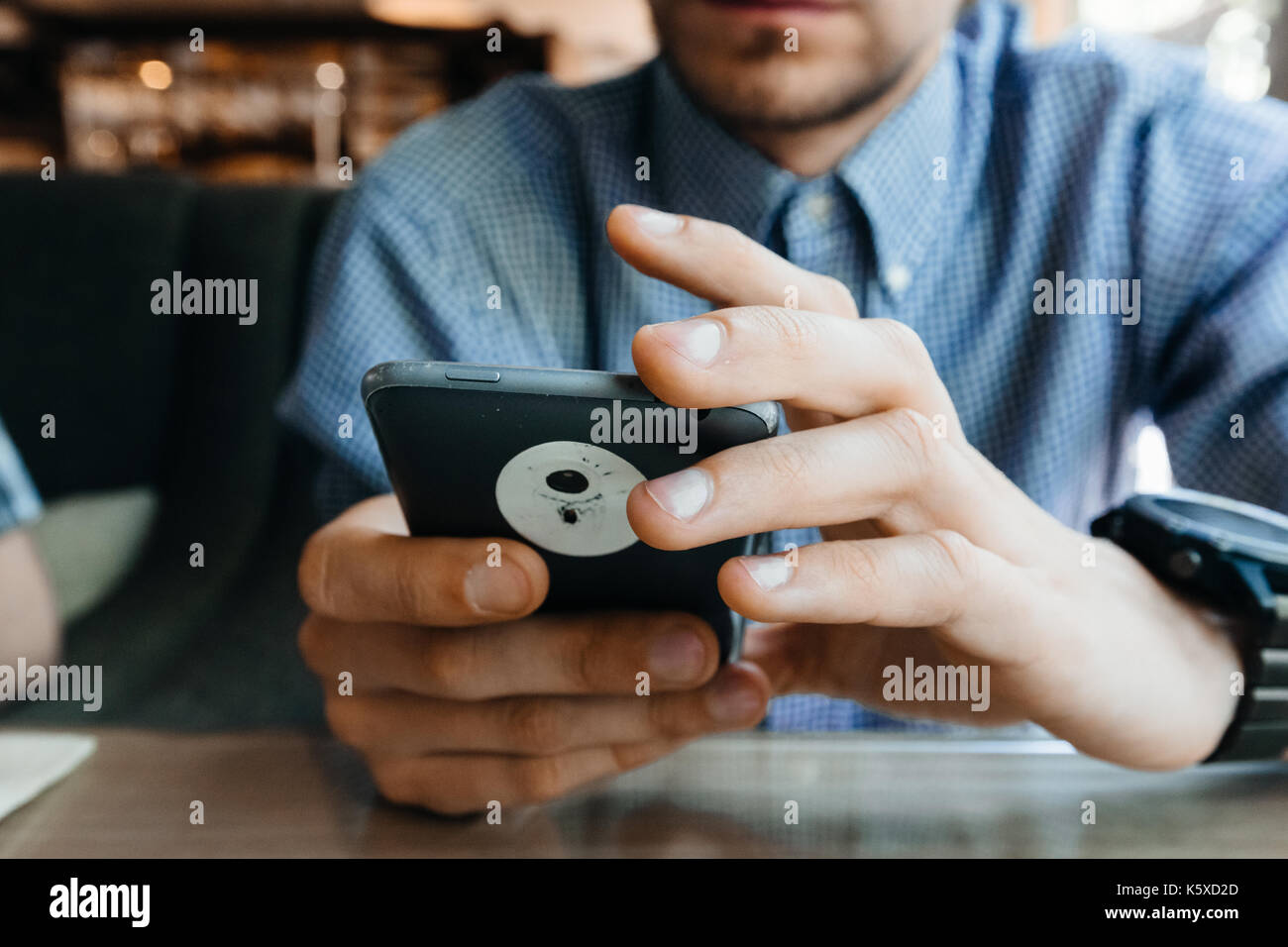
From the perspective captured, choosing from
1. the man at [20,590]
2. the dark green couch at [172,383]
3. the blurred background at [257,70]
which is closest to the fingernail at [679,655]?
the man at [20,590]

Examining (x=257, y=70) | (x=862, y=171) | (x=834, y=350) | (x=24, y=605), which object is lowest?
(x=24, y=605)

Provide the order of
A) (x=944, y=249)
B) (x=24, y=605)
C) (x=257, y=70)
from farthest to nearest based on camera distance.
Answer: (x=257, y=70) < (x=24, y=605) < (x=944, y=249)

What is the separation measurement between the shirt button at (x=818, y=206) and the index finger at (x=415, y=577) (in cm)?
35

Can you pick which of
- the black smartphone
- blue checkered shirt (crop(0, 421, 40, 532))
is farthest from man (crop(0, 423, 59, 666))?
the black smartphone

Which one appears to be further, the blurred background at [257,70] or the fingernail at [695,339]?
the blurred background at [257,70]

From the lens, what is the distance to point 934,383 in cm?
34

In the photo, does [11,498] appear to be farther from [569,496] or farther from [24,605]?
[569,496]

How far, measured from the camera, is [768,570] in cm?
30

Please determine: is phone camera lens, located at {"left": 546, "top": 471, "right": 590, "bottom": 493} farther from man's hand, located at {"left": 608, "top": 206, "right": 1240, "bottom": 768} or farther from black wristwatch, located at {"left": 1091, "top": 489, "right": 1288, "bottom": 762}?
black wristwatch, located at {"left": 1091, "top": 489, "right": 1288, "bottom": 762}

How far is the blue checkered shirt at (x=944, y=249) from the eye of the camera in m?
0.61

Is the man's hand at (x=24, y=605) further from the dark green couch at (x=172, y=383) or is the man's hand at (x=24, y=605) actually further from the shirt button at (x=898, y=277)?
the shirt button at (x=898, y=277)

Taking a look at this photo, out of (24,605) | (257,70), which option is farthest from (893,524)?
(257,70)

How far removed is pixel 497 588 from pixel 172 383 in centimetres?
101
